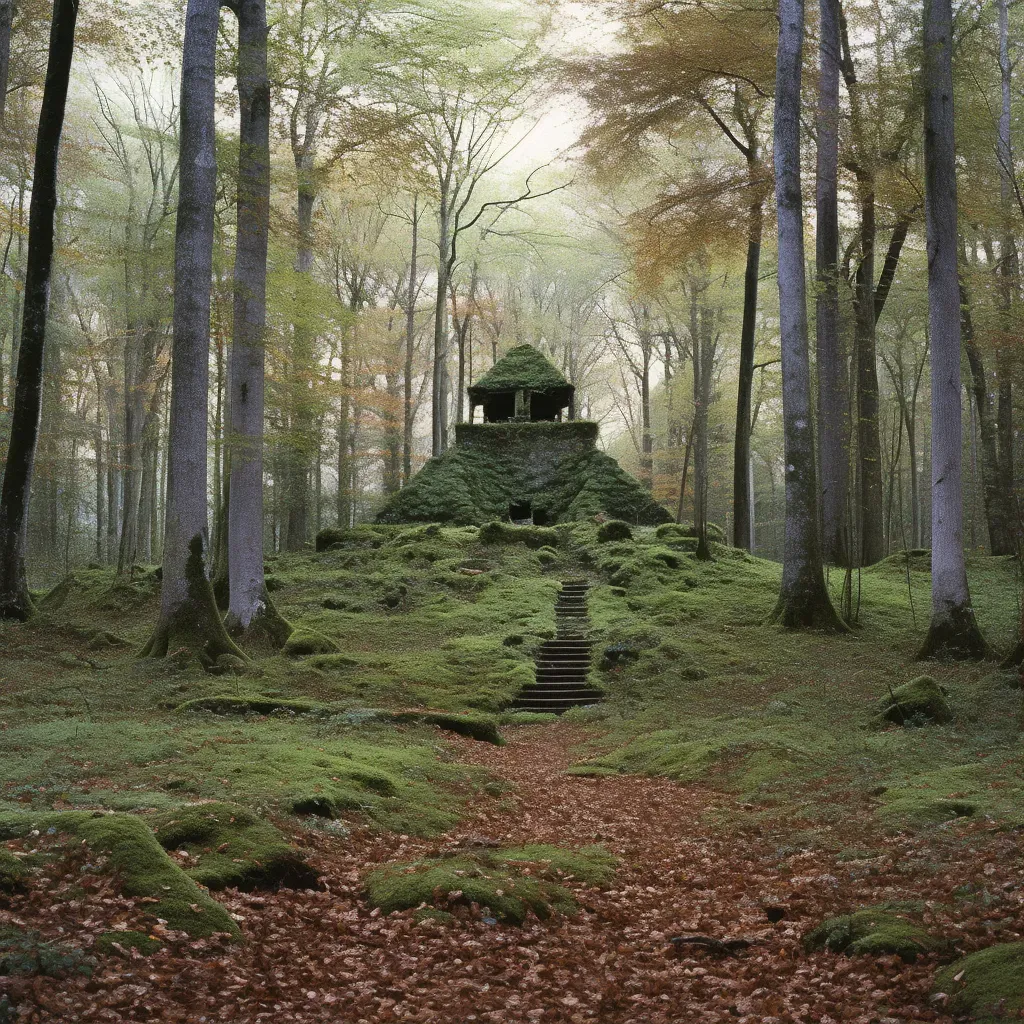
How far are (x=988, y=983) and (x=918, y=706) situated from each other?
18.7 ft

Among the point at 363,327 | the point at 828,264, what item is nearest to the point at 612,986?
the point at 828,264

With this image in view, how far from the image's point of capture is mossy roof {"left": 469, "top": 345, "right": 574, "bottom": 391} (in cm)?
2748

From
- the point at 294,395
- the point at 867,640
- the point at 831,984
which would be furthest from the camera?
the point at 294,395

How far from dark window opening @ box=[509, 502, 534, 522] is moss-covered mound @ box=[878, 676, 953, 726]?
1735 centimetres

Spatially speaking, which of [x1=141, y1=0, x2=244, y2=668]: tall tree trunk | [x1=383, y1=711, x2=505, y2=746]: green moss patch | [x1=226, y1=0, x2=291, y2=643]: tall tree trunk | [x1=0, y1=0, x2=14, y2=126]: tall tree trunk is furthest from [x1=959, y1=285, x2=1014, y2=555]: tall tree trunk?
[x1=0, y1=0, x2=14, y2=126]: tall tree trunk

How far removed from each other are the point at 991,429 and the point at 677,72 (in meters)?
10.0

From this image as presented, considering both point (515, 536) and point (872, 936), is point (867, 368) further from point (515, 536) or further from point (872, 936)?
point (872, 936)

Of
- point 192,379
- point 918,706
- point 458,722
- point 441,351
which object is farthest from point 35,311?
point 441,351

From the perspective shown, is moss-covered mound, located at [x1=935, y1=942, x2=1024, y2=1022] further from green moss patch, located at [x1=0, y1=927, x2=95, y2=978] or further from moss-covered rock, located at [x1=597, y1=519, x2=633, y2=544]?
moss-covered rock, located at [x1=597, y1=519, x2=633, y2=544]

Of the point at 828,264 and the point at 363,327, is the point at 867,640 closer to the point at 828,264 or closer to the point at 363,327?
the point at 828,264

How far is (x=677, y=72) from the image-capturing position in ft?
49.9

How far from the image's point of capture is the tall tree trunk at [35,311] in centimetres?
1266

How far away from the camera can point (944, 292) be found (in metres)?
10.4

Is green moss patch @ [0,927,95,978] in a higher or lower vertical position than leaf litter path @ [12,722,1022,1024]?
higher
